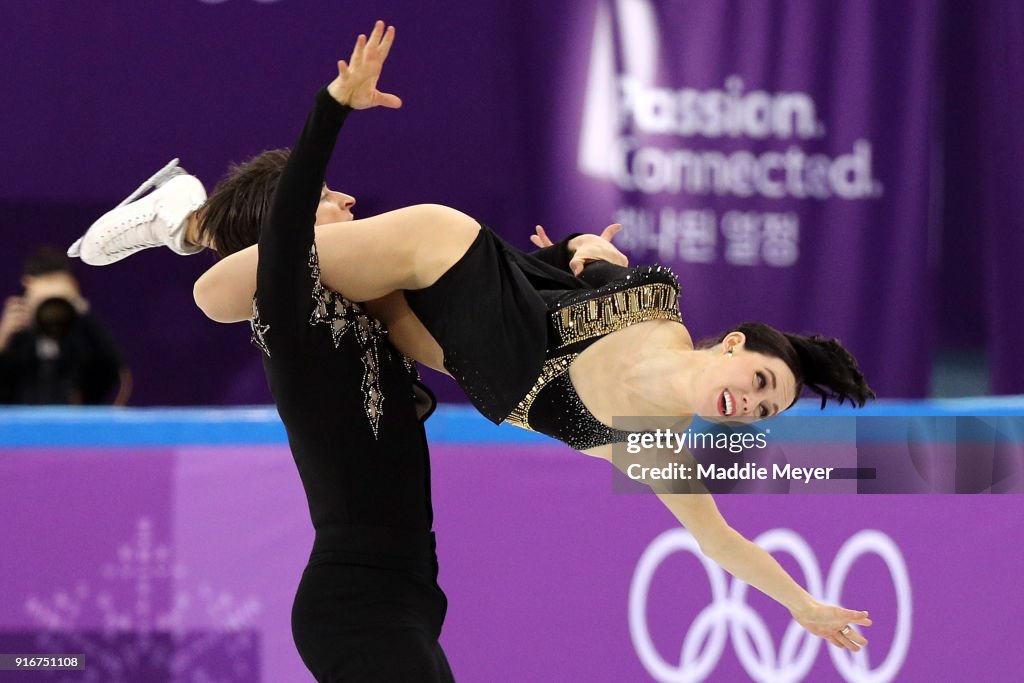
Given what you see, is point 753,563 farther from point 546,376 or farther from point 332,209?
point 332,209

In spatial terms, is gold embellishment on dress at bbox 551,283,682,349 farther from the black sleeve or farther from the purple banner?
the purple banner

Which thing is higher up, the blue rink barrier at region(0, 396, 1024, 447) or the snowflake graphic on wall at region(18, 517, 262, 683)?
the blue rink barrier at region(0, 396, 1024, 447)

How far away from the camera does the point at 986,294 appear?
614 cm

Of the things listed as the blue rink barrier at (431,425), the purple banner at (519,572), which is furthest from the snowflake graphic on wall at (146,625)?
the blue rink barrier at (431,425)

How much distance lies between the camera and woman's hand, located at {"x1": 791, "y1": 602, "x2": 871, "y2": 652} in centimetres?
285

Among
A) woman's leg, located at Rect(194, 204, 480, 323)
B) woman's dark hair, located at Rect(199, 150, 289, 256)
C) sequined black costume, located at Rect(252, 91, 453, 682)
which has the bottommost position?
sequined black costume, located at Rect(252, 91, 453, 682)

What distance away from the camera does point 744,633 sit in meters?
3.70

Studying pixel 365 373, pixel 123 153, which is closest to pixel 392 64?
pixel 123 153

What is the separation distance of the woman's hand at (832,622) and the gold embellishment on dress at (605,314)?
0.77 m

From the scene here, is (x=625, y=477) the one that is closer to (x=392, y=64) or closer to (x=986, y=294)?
(x=392, y=64)

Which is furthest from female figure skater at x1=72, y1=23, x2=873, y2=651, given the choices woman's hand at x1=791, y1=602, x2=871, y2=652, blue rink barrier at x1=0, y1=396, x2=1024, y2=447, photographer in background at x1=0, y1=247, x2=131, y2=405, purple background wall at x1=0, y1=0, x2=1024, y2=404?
purple background wall at x1=0, y1=0, x2=1024, y2=404

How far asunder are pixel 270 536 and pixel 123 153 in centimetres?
264

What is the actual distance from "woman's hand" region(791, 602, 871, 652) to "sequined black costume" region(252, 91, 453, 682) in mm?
768

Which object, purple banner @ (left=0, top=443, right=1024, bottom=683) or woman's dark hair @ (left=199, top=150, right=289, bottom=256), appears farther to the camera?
purple banner @ (left=0, top=443, right=1024, bottom=683)
